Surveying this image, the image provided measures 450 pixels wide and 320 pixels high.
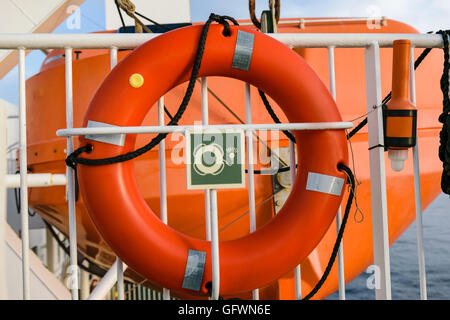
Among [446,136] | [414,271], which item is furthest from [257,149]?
[414,271]

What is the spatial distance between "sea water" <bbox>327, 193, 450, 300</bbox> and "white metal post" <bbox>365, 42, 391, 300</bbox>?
4585 millimetres

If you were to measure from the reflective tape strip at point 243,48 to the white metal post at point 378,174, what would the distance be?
0.41 meters

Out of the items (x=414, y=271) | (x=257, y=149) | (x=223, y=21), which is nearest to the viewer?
(x=223, y=21)

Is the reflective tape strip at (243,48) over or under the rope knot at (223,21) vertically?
under

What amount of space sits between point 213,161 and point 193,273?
1.08 feet

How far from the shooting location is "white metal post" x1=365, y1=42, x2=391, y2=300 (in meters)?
1.21

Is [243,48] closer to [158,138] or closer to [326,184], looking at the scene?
[158,138]

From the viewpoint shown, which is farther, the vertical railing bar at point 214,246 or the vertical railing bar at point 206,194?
the vertical railing bar at point 206,194

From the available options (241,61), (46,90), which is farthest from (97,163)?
(46,90)

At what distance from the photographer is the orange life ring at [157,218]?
1.08 m

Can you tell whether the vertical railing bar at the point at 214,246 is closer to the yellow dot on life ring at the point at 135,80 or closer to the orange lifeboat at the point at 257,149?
the yellow dot on life ring at the point at 135,80

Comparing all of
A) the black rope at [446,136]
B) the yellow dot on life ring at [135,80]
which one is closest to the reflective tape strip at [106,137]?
the yellow dot on life ring at [135,80]

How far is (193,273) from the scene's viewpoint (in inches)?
42.8
